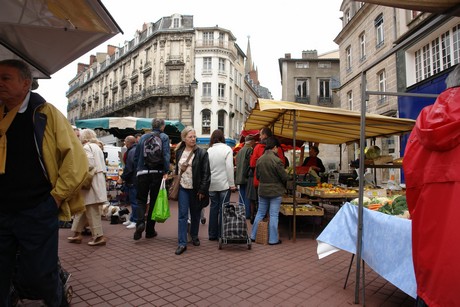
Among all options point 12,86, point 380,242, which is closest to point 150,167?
point 12,86

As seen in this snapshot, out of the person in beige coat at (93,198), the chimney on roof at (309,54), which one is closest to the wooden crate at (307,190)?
the person in beige coat at (93,198)

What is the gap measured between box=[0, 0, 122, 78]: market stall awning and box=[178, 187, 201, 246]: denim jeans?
8.80ft

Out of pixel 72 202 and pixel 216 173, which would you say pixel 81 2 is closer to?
pixel 72 202

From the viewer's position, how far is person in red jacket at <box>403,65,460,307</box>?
5.24 ft

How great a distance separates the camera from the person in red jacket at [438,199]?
5.24ft

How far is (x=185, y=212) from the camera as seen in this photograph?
16.6 feet

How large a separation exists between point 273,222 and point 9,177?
4365 millimetres

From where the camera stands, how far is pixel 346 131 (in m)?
8.36

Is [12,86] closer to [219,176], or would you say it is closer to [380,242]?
[380,242]

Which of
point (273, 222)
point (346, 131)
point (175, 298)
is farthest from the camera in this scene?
point (346, 131)

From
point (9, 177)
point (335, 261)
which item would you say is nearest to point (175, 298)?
point (9, 177)

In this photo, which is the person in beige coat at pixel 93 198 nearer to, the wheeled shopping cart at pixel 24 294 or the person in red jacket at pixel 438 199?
the wheeled shopping cart at pixel 24 294

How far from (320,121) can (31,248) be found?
609cm

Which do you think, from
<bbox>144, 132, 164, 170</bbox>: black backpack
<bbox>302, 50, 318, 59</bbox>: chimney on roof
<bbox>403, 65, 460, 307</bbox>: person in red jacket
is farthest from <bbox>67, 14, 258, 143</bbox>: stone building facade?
<bbox>403, 65, 460, 307</bbox>: person in red jacket
